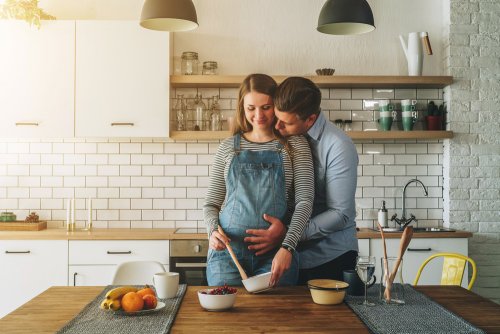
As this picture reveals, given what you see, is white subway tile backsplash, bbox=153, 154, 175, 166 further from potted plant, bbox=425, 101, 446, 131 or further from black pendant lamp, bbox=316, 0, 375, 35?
potted plant, bbox=425, 101, 446, 131

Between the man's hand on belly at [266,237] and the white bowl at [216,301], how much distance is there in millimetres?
388

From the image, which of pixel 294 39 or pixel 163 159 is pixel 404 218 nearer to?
pixel 294 39

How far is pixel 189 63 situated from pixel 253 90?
91.9 inches

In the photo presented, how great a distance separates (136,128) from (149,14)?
167cm

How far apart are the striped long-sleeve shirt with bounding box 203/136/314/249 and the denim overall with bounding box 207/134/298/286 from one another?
0.03m

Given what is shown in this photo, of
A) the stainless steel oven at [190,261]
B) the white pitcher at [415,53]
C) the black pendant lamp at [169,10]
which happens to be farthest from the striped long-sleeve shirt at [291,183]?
the white pitcher at [415,53]

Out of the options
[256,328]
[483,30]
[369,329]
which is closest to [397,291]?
[369,329]

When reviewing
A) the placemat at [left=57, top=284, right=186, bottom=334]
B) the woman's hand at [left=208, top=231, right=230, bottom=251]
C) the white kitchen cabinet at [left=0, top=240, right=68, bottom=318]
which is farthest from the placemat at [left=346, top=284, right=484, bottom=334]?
the white kitchen cabinet at [left=0, top=240, right=68, bottom=318]

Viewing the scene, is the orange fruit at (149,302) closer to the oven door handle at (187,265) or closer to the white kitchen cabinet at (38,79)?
the oven door handle at (187,265)

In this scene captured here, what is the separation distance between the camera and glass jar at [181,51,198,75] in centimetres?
461

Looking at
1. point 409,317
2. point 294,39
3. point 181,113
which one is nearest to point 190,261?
point 181,113

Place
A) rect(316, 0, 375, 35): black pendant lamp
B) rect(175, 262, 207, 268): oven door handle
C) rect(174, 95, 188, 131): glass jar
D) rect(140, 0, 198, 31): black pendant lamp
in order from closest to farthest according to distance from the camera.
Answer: rect(140, 0, 198, 31): black pendant lamp → rect(316, 0, 375, 35): black pendant lamp → rect(175, 262, 207, 268): oven door handle → rect(174, 95, 188, 131): glass jar

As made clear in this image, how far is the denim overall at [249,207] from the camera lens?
7.59ft

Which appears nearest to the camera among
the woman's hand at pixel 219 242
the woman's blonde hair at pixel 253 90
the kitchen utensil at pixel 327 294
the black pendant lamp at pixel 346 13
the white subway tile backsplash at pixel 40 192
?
the kitchen utensil at pixel 327 294
